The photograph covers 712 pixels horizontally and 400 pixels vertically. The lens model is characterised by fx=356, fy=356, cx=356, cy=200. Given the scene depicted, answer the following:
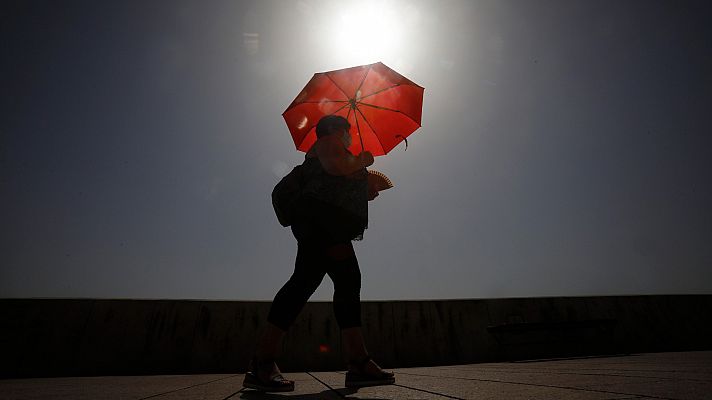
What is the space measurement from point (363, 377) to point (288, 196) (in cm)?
116

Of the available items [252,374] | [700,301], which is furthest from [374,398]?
[700,301]

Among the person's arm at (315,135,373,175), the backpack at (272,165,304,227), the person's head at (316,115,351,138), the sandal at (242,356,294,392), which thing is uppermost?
the person's head at (316,115,351,138)

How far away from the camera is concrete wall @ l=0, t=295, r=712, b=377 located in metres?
5.23

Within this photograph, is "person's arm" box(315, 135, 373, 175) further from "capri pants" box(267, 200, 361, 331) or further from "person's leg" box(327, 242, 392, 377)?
"person's leg" box(327, 242, 392, 377)

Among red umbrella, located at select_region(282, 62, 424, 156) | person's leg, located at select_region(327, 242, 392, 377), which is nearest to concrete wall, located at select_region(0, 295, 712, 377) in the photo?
red umbrella, located at select_region(282, 62, 424, 156)

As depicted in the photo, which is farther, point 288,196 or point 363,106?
point 363,106

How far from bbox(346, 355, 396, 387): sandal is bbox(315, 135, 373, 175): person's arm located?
113 centimetres

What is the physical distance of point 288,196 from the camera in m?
2.26

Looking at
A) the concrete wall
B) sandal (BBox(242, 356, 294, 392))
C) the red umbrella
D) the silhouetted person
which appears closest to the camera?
sandal (BBox(242, 356, 294, 392))

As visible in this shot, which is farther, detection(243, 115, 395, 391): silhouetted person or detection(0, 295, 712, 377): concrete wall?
detection(0, 295, 712, 377): concrete wall

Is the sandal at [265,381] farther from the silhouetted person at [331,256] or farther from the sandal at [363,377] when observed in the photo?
the sandal at [363,377]

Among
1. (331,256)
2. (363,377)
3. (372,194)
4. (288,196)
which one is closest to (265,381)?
(363,377)

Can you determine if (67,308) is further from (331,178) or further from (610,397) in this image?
(610,397)

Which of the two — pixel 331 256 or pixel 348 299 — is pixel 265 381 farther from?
pixel 331 256
